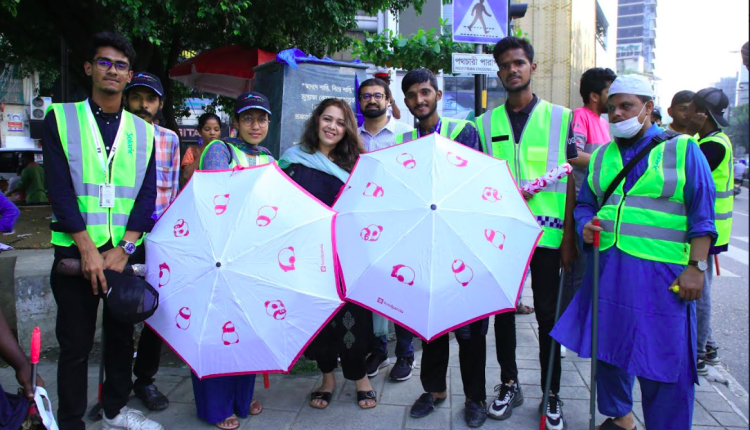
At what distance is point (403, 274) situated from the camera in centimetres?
257

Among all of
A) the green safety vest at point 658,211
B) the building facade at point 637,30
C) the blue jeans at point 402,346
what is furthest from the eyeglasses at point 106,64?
the building facade at point 637,30

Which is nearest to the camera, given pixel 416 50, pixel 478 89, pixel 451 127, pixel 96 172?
pixel 96 172

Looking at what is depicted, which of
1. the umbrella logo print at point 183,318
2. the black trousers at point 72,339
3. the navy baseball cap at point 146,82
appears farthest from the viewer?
the navy baseball cap at point 146,82

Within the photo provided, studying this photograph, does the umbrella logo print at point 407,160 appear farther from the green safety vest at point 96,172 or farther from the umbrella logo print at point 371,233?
the green safety vest at point 96,172

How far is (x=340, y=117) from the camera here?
3.46m

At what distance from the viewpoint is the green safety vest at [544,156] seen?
315 centimetres

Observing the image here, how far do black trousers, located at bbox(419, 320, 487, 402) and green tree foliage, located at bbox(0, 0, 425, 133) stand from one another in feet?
14.3

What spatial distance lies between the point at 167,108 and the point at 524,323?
6.96m

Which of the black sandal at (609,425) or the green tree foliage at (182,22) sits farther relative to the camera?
the green tree foliage at (182,22)

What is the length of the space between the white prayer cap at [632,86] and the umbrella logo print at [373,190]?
1.33 m

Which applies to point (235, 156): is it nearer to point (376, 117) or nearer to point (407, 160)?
point (407, 160)

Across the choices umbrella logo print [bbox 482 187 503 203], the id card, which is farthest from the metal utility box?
umbrella logo print [bbox 482 187 503 203]

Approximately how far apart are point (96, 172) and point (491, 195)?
207 centimetres

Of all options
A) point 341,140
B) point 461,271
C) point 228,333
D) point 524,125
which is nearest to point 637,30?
point 524,125
